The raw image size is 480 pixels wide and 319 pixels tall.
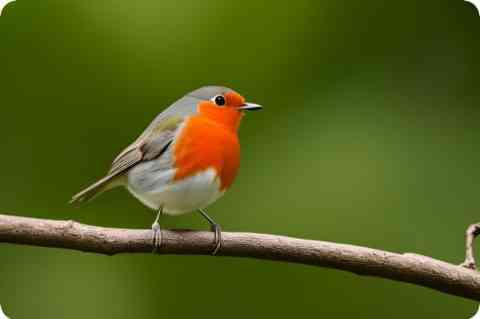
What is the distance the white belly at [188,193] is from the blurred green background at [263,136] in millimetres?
174

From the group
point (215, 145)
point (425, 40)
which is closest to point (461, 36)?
point (425, 40)

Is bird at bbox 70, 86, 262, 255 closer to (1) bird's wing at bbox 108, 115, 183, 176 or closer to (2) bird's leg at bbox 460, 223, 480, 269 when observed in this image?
(1) bird's wing at bbox 108, 115, 183, 176

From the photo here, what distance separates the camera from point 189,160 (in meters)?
1.72

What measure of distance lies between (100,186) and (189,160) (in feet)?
0.73

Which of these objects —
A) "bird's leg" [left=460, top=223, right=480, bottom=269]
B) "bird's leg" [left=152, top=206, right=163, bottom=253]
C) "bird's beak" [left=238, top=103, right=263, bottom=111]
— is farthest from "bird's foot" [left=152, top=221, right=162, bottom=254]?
"bird's leg" [left=460, top=223, right=480, bottom=269]

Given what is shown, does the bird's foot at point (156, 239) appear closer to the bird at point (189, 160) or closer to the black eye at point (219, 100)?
the bird at point (189, 160)

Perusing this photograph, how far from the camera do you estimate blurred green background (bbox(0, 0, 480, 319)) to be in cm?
187

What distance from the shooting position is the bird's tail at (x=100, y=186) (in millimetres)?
1582

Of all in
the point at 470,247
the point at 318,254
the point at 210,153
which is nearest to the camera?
the point at 318,254

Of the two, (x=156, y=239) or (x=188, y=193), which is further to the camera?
(x=188, y=193)

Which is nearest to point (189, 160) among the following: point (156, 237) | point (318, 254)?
point (156, 237)

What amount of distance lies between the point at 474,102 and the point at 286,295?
84 cm

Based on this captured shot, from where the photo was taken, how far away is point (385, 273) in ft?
4.98

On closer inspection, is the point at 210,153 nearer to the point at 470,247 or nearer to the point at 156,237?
the point at 156,237
